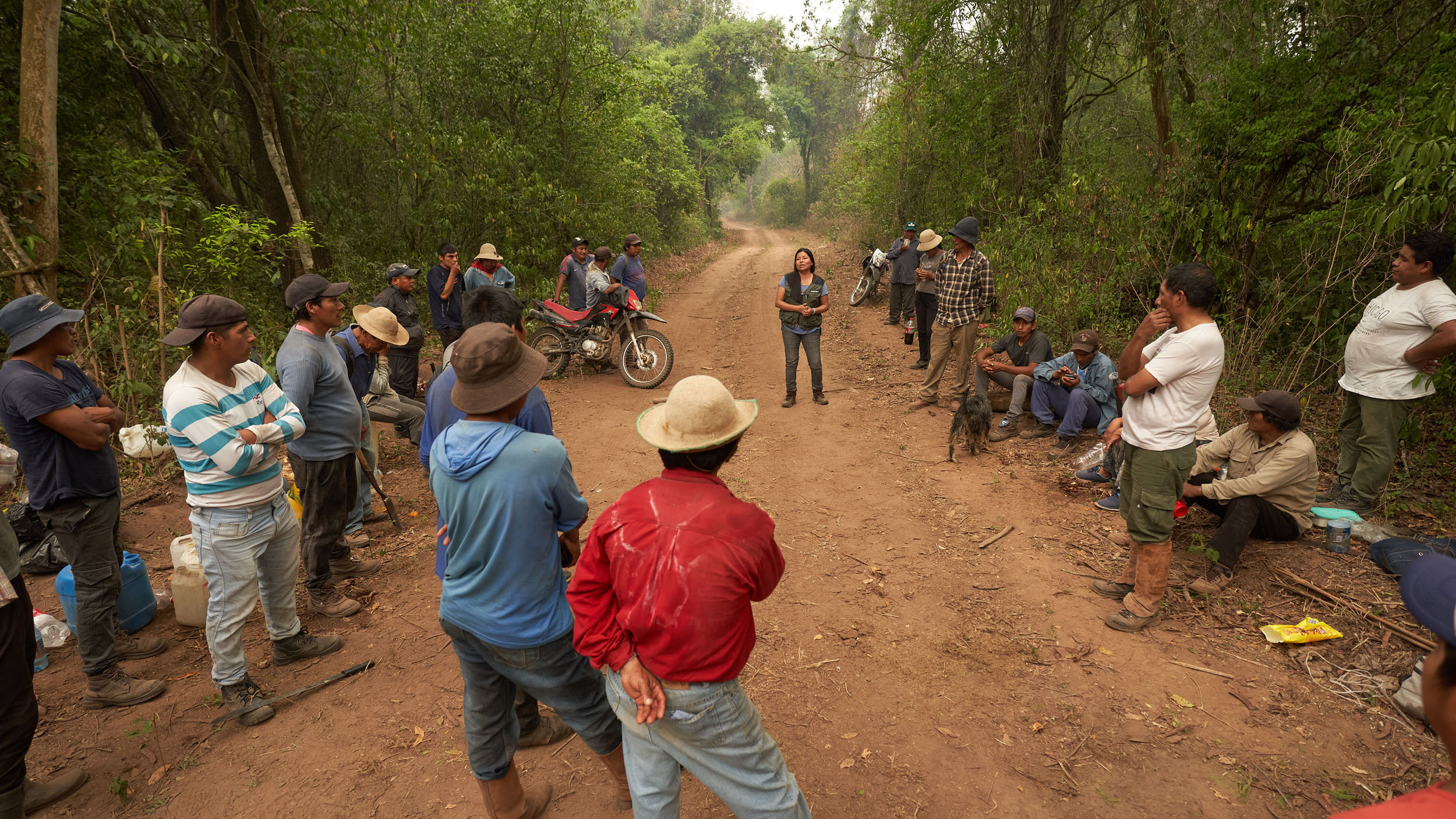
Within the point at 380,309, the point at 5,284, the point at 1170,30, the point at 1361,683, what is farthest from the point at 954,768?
the point at 1170,30

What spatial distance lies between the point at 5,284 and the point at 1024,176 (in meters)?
12.3

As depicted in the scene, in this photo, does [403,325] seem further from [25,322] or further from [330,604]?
[25,322]

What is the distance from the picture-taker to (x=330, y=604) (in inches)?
159

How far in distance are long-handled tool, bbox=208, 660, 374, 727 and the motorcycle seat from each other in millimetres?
5582

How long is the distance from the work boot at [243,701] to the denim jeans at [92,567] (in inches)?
29.9

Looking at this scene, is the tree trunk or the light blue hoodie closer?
the light blue hoodie

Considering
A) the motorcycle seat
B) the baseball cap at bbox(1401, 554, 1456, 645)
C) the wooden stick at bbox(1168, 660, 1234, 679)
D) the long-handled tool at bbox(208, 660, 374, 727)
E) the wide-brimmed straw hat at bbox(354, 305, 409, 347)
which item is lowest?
the wooden stick at bbox(1168, 660, 1234, 679)

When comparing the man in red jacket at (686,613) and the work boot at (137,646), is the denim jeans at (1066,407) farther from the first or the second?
the work boot at (137,646)

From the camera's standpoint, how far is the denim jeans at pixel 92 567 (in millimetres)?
3172

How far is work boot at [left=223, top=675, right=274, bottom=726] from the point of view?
3115 mm

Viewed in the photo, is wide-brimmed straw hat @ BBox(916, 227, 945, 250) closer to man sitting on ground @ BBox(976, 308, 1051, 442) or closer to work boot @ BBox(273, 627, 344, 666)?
man sitting on ground @ BBox(976, 308, 1051, 442)

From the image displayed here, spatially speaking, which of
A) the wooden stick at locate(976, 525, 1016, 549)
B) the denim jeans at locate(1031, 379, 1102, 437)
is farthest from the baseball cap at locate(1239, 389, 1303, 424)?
the denim jeans at locate(1031, 379, 1102, 437)

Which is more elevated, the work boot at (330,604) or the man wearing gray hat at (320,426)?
the man wearing gray hat at (320,426)

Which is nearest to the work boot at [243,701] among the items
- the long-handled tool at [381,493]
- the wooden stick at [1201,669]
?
the long-handled tool at [381,493]
